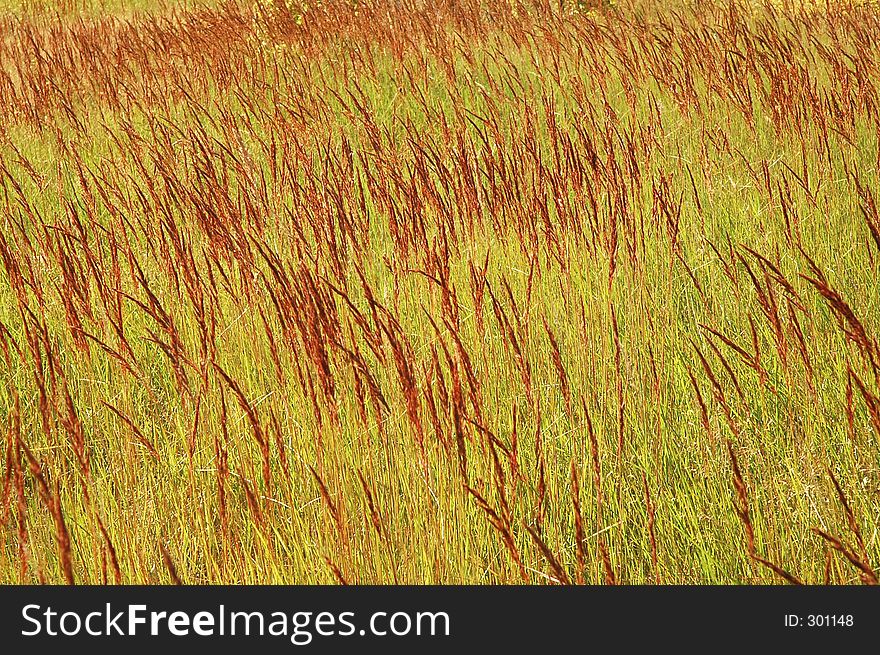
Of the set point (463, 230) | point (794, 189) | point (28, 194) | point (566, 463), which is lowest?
point (566, 463)

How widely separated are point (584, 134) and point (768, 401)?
3.76 ft

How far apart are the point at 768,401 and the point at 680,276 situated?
0.62 meters

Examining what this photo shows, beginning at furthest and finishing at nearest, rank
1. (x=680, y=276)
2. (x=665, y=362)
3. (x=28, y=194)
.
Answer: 1. (x=28, y=194)
2. (x=680, y=276)
3. (x=665, y=362)

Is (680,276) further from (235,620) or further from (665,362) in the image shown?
(235,620)

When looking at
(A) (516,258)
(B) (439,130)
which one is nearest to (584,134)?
(A) (516,258)

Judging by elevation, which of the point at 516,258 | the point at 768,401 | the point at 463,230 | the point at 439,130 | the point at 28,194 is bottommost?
the point at 768,401

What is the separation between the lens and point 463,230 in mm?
2660

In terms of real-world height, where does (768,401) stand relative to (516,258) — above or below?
below

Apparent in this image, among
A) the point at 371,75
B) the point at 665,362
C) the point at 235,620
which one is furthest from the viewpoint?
the point at 371,75

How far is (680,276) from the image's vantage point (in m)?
2.35

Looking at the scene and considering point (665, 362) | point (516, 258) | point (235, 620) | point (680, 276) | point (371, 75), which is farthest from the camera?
point (371, 75)

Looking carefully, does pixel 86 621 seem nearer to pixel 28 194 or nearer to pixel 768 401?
pixel 768 401

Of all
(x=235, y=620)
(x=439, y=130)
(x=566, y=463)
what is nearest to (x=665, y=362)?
(x=566, y=463)

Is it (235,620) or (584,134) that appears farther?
(584,134)
